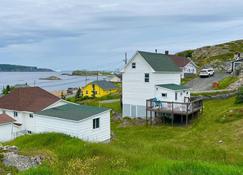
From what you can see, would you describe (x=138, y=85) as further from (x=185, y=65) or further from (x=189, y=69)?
(x=189, y=69)

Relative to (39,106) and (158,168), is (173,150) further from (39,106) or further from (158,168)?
(39,106)

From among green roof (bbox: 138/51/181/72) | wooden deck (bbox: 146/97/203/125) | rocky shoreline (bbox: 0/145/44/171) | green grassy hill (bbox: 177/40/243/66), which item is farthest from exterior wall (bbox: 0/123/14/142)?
green grassy hill (bbox: 177/40/243/66)

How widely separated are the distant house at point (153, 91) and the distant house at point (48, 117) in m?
8.40

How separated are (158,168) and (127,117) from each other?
90.7 feet

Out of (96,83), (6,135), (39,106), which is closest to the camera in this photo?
(6,135)

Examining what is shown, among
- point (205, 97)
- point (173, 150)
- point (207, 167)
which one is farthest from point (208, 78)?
point (207, 167)

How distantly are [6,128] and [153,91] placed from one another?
1653 centimetres

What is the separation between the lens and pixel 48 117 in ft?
75.2

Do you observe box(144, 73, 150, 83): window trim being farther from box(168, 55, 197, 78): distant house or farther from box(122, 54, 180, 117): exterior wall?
box(168, 55, 197, 78): distant house

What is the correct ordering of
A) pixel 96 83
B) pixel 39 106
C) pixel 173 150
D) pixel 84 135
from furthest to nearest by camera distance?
pixel 96 83, pixel 39 106, pixel 84 135, pixel 173 150

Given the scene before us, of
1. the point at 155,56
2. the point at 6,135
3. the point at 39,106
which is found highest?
the point at 155,56

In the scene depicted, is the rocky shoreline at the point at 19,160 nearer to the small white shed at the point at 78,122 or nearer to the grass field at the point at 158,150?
the grass field at the point at 158,150

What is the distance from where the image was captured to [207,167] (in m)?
7.44

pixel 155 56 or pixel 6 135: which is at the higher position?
pixel 155 56
